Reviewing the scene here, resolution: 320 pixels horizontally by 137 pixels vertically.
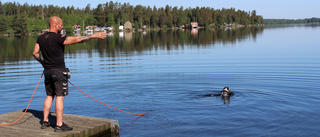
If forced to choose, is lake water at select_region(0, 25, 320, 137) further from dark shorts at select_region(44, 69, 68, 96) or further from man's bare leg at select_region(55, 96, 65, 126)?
dark shorts at select_region(44, 69, 68, 96)

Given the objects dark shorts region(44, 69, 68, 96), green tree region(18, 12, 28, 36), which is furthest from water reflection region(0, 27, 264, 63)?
green tree region(18, 12, 28, 36)

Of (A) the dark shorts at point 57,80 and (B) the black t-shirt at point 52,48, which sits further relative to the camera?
(A) the dark shorts at point 57,80

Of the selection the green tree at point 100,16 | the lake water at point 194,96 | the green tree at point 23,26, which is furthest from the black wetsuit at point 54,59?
the green tree at point 100,16

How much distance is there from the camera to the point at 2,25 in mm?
132000

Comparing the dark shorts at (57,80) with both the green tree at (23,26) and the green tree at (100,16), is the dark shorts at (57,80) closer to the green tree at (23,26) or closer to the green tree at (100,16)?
the green tree at (23,26)

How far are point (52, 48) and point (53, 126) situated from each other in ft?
6.68

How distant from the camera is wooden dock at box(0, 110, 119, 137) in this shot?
26.5 feet

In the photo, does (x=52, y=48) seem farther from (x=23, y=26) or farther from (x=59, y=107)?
(x=23, y=26)

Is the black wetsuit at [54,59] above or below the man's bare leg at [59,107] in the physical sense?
above

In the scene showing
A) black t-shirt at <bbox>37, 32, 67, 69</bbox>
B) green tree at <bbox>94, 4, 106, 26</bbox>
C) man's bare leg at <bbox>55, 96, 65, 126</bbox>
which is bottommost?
man's bare leg at <bbox>55, 96, 65, 126</bbox>

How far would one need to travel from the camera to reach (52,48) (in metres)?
7.88

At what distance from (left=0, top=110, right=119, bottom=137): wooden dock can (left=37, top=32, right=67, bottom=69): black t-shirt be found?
5.06 ft

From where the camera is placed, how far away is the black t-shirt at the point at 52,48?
785 cm

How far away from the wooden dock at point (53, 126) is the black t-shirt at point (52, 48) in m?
→ 1.54
